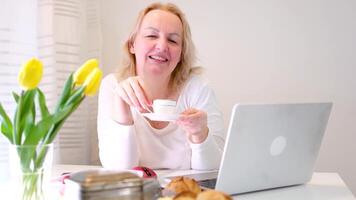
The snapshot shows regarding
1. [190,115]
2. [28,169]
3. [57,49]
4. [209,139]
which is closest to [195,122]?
[190,115]

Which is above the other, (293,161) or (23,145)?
(23,145)

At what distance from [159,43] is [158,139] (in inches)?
14.8

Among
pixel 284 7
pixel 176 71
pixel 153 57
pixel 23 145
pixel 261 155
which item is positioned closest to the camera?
pixel 23 145

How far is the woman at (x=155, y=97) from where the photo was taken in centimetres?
137

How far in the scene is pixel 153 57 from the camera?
5.11 ft

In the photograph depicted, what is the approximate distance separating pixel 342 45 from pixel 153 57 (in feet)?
3.36

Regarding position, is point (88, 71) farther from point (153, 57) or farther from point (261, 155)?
point (153, 57)

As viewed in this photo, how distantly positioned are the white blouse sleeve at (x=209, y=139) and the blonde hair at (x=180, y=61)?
115 mm

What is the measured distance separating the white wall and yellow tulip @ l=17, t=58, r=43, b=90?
5.12ft

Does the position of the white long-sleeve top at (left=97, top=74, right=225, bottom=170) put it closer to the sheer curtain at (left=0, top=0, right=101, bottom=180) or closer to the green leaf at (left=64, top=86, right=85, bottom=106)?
the sheer curtain at (left=0, top=0, right=101, bottom=180)

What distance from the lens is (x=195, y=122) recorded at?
1.23 m

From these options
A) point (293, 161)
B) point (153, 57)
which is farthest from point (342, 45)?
point (293, 161)

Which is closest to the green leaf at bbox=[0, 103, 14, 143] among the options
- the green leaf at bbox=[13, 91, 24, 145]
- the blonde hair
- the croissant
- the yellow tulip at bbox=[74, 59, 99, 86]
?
the green leaf at bbox=[13, 91, 24, 145]

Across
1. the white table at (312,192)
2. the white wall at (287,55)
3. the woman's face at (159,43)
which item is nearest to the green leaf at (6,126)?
the white table at (312,192)
